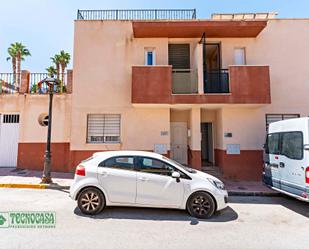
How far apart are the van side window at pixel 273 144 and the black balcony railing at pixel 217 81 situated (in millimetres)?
3278

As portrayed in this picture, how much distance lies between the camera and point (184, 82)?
10539 mm

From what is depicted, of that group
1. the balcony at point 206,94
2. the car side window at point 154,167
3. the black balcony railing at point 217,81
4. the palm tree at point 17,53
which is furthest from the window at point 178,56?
the palm tree at point 17,53

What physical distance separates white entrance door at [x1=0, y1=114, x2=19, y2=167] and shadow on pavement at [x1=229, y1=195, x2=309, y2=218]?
36.6 feet

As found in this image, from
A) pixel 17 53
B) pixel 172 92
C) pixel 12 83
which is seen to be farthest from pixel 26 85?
pixel 17 53

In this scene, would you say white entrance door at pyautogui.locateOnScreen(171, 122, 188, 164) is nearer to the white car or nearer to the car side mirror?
the white car

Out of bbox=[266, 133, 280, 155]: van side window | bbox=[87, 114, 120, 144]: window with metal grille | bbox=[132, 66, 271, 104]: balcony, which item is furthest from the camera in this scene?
bbox=[87, 114, 120, 144]: window with metal grille

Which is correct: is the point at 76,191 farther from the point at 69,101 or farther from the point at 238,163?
the point at 238,163

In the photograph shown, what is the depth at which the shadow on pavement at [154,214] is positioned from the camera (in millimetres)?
5094

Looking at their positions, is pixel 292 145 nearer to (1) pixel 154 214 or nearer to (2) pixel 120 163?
(1) pixel 154 214

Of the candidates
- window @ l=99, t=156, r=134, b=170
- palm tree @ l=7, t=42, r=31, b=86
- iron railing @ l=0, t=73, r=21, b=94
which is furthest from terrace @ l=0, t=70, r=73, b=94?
palm tree @ l=7, t=42, r=31, b=86

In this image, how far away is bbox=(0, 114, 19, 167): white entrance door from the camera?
10.8 meters

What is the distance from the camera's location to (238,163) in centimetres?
982

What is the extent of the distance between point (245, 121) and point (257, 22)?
4826mm

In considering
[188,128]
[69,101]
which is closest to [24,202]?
[69,101]
